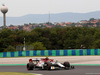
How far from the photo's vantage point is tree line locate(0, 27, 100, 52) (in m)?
95.6

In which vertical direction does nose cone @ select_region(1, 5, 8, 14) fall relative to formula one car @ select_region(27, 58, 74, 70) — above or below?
above

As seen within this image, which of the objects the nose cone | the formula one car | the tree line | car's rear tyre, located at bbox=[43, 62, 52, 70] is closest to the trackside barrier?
the formula one car

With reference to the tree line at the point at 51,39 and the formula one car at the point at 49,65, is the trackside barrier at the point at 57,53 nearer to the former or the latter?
the formula one car at the point at 49,65

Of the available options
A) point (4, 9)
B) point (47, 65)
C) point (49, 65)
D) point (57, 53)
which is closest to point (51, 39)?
point (4, 9)

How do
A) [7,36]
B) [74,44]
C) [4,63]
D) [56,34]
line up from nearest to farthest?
1. [4,63]
2. [7,36]
3. [74,44]
4. [56,34]

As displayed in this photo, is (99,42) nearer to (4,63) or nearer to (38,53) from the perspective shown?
(38,53)

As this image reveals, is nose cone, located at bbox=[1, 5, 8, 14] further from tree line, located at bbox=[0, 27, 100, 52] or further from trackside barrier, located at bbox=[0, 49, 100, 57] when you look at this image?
trackside barrier, located at bbox=[0, 49, 100, 57]

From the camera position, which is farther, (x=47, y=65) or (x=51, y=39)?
(x=51, y=39)

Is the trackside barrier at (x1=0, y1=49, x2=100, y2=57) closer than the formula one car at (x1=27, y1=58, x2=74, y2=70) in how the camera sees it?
No

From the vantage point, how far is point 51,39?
114562 millimetres

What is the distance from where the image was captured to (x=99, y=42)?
298ft

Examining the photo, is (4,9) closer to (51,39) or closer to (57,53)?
(51,39)

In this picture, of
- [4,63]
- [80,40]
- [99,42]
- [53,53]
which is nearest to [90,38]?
[80,40]

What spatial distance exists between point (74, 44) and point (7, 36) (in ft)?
71.9
